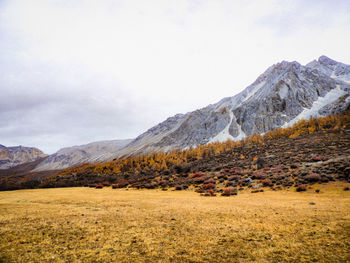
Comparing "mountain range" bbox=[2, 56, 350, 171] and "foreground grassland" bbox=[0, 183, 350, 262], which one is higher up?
"mountain range" bbox=[2, 56, 350, 171]

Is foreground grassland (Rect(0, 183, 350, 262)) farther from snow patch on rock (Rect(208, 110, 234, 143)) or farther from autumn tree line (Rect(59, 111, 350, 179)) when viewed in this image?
snow patch on rock (Rect(208, 110, 234, 143))

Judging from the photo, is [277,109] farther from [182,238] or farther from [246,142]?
[182,238]

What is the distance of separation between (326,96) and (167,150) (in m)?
126

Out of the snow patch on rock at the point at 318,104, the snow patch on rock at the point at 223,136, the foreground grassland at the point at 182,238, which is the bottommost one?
the foreground grassland at the point at 182,238

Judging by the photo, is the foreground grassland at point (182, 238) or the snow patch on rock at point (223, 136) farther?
the snow patch on rock at point (223, 136)

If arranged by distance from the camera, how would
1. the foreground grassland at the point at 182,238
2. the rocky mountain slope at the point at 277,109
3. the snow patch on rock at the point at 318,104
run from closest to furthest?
the foreground grassland at the point at 182,238 → the snow patch on rock at the point at 318,104 → the rocky mountain slope at the point at 277,109

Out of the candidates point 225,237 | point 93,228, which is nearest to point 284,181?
point 225,237

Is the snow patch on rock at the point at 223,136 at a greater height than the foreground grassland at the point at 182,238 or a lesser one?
greater

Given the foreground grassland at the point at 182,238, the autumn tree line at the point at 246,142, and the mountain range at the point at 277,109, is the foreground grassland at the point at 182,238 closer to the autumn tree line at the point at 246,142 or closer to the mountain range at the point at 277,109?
the autumn tree line at the point at 246,142

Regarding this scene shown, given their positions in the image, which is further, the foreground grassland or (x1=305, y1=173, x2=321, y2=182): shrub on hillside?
(x1=305, y1=173, x2=321, y2=182): shrub on hillside

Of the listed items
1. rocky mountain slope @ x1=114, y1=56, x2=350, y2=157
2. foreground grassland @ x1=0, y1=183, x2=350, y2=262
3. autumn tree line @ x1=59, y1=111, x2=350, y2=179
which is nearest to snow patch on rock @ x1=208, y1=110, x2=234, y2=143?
rocky mountain slope @ x1=114, y1=56, x2=350, y2=157

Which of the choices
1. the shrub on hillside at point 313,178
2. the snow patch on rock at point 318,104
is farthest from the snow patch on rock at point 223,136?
the shrub on hillside at point 313,178

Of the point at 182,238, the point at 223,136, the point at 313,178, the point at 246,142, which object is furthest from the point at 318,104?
the point at 182,238

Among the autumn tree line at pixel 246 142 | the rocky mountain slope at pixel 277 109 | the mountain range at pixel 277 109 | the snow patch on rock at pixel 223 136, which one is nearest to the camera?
the autumn tree line at pixel 246 142
